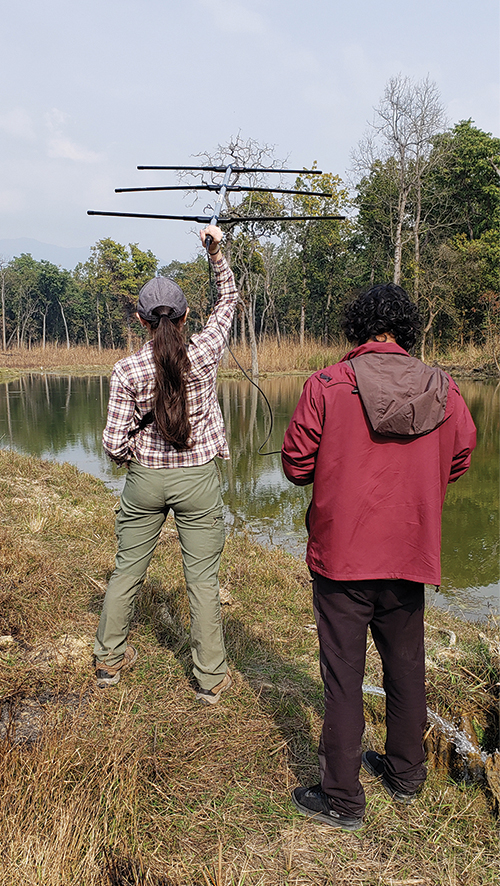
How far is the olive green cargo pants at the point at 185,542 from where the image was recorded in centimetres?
264

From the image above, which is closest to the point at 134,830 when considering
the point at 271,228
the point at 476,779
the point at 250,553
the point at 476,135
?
the point at 476,779

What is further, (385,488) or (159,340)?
(159,340)

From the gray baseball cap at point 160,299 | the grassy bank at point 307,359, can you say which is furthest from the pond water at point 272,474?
the grassy bank at point 307,359

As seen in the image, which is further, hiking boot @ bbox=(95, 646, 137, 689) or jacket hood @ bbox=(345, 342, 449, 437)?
hiking boot @ bbox=(95, 646, 137, 689)

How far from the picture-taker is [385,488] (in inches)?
75.2

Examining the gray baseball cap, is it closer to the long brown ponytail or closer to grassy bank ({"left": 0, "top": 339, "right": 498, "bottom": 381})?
the long brown ponytail

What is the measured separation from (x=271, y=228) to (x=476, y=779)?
2924 centimetres

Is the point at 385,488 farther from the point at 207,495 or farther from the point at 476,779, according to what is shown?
the point at 476,779

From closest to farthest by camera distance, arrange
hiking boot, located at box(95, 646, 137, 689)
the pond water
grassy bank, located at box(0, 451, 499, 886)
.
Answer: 1. grassy bank, located at box(0, 451, 499, 886)
2. hiking boot, located at box(95, 646, 137, 689)
3. the pond water

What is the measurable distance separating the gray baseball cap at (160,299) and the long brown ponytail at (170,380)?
2cm

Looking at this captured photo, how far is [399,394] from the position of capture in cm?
183

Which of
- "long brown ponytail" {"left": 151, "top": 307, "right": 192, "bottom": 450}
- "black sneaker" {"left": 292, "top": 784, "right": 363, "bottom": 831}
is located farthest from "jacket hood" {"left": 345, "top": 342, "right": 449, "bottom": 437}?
"black sneaker" {"left": 292, "top": 784, "right": 363, "bottom": 831}

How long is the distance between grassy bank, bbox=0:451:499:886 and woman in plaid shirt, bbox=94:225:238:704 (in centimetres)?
25

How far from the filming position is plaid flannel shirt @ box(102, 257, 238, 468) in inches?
101
